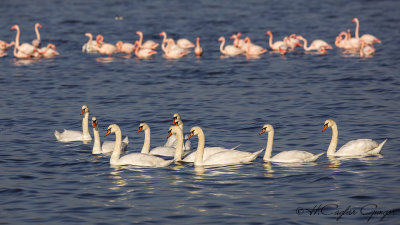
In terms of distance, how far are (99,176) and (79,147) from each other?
3594 millimetres

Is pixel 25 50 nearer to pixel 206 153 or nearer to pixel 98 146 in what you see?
pixel 98 146

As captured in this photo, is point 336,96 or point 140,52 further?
point 140,52

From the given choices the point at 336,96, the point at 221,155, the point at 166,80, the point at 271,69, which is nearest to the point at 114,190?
the point at 221,155

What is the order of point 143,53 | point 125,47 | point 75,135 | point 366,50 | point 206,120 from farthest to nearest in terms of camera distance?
point 125,47
point 143,53
point 366,50
point 206,120
point 75,135

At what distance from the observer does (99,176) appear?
56.3 ft

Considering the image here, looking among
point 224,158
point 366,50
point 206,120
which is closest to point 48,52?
point 366,50

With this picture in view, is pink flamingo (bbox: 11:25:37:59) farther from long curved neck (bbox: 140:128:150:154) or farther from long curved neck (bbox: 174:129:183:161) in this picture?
long curved neck (bbox: 174:129:183:161)

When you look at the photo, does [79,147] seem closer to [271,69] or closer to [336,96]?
[336,96]

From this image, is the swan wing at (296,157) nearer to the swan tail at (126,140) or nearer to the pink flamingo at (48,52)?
the swan tail at (126,140)

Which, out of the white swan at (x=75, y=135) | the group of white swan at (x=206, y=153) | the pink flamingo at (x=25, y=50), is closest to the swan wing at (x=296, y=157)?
the group of white swan at (x=206, y=153)

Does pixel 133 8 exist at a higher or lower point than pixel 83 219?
higher

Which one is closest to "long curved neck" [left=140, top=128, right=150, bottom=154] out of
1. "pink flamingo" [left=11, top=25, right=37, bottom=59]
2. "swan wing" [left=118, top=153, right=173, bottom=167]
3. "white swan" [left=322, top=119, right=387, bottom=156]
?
"swan wing" [left=118, top=153, right=173, bottom=167]

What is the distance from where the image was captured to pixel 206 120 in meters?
23.6

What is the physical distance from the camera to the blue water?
14.8m
